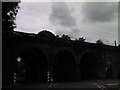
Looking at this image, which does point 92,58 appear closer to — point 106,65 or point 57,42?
point 106,65

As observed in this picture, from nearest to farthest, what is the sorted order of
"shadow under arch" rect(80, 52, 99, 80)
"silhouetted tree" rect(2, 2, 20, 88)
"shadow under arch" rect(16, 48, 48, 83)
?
"silhouetted tree" rect(2, 2, 20, 88) → "shadow under arch" rect(16, 48, 48, 83) → "shadow under arch" rect(80, 52, 99, 80)

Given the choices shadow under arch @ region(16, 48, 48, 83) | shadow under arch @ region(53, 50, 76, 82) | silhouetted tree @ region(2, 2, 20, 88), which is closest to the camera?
silhouetted tree @ region(2, 2, 20, 88)

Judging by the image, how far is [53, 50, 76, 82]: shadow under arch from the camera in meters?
47.6

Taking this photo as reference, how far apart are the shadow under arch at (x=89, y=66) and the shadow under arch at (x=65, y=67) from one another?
183 inches

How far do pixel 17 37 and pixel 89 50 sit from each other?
1655cm

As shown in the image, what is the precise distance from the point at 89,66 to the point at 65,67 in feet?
20.6

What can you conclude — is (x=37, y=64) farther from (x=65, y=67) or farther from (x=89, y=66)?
(x=89, y=66)

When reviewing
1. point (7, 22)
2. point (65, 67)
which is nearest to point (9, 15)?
point (7, 22)

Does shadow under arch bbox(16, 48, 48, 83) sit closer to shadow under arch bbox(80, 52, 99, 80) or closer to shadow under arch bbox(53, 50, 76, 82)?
shadow under arch bbox(53, 50, 76, 82)

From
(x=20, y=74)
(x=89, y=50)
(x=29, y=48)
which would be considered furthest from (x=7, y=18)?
(x=20, y=74)

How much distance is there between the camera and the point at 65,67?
49.2 meters

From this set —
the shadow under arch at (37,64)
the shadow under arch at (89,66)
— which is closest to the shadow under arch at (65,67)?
the shadow under arch at (37,64)

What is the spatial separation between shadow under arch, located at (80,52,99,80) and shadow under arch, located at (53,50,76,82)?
465 centimetres

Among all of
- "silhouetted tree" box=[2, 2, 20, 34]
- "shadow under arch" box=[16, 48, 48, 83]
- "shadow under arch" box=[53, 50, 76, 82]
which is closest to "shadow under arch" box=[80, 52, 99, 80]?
"shadow under arch" box=[53, 50, 76, 82]
